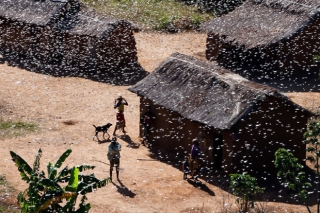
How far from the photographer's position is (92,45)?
84.8 ft

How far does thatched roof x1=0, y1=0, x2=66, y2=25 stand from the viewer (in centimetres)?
2679

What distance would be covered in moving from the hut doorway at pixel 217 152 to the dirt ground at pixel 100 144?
86 cm

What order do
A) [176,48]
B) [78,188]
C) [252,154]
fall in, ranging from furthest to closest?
[176,48], [252,154], [78,188]

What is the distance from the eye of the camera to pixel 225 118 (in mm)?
17438

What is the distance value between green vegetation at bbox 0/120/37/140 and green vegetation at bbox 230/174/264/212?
22.4ft

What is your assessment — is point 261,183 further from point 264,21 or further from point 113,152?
point 264,21

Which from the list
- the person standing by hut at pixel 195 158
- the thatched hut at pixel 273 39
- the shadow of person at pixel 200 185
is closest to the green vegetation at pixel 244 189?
the shadow of person at pixel 200 185

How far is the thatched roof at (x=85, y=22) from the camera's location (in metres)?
25.5

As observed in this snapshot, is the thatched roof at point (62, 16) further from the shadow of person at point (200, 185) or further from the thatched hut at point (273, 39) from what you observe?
the shadow of person at point (200, 185)

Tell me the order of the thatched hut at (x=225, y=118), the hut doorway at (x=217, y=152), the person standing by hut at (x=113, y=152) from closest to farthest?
the person standing by hut at (x=113, y=152)
the thatched hut at (x=225, y=118)
the hut doorway at (x=217, y=152)

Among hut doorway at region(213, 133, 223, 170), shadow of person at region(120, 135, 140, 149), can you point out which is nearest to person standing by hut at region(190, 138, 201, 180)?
hut doorway at region(213, 133, 223, 170)

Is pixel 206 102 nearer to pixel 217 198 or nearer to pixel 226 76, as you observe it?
pixel 226 76

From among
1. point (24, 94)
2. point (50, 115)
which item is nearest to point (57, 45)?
point (24, 94)

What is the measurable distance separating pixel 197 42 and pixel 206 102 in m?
11.0
